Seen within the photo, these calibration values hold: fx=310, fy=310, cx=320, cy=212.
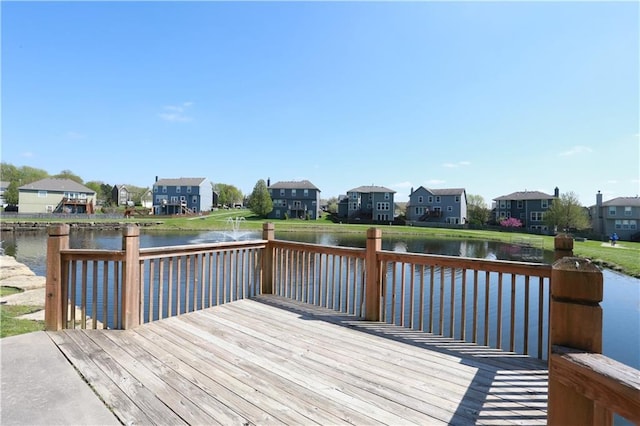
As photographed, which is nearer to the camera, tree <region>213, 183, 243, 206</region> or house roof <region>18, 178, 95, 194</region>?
house roof <region>18, 178, 95, 194</region>

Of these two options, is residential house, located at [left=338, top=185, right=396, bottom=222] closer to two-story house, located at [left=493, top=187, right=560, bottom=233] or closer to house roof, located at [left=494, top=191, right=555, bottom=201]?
two-story house, located at [left=493, top=187, right=560, bottom=233]

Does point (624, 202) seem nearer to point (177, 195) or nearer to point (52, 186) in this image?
point (177, 195)

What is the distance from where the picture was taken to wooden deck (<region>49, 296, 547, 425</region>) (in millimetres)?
2225

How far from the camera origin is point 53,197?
48844mm

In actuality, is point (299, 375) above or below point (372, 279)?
below

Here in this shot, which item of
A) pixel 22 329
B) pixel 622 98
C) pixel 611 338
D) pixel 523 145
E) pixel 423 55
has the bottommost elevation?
pixel 611 338

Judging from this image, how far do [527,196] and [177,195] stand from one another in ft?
191

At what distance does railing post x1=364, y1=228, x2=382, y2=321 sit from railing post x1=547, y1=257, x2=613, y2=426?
3.29 m

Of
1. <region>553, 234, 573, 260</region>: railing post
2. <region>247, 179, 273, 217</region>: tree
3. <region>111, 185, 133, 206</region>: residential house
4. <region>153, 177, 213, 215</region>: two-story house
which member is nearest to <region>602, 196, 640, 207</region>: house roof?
<region>247, 179, 273, 217</region>: tree

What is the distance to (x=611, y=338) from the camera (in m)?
8.34

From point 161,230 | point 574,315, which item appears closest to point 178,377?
point 574,315

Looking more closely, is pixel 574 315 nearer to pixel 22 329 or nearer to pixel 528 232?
pixel 22 329

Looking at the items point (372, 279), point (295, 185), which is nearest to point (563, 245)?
point (372, 279)

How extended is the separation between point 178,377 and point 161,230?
36.3 m
